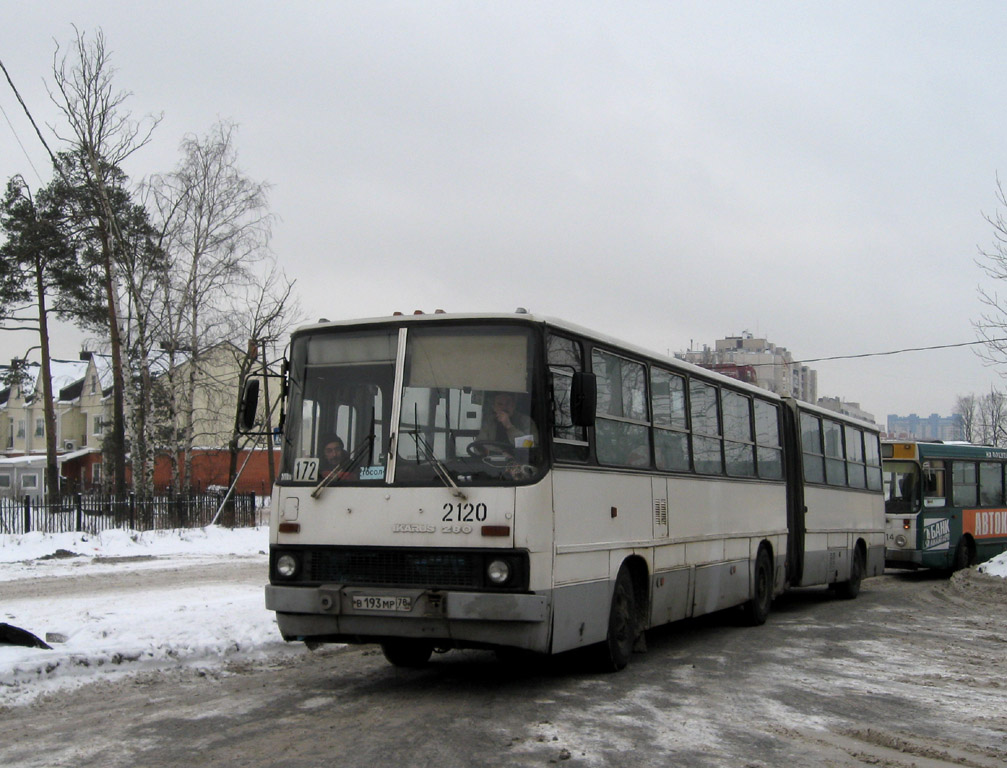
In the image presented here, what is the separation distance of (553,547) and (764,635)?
5964 mm

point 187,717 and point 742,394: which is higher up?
point 742,394

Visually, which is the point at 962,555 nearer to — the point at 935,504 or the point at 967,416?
the point at 935,504

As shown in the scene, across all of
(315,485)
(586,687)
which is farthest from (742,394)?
(315,485)

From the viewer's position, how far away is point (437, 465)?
8.54 meters

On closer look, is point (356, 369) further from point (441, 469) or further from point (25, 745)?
point (25, 745)

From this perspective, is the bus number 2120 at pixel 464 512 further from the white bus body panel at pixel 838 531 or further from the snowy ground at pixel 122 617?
the white bus body panel at pixel 838 531

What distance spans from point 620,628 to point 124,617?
18.2ft

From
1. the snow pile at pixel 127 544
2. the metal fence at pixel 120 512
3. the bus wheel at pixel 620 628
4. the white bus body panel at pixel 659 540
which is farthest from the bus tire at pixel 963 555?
the metal fence at pixel 120 512

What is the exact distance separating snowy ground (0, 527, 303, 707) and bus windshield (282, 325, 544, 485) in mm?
2728

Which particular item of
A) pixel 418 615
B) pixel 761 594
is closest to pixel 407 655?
pixel 418 615

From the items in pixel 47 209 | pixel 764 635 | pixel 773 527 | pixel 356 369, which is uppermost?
pixel 47 209

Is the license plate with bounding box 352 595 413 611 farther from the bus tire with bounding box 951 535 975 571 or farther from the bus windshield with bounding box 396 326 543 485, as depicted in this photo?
the bus tire with bounding box 951 535 975 571

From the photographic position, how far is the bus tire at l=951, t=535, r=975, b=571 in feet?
82.9

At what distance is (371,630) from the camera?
28.1 ft
